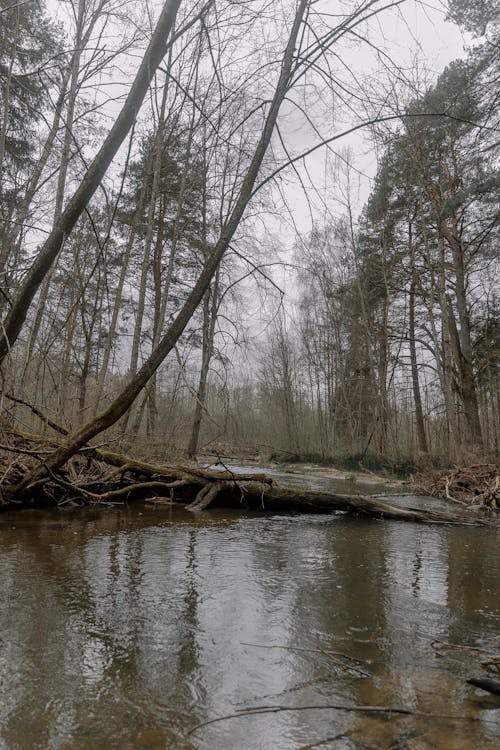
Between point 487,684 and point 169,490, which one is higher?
point 169,490

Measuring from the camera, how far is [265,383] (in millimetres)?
24781

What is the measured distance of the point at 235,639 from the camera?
2.47 metres

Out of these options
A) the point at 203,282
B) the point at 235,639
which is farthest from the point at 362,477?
the point at 235,639

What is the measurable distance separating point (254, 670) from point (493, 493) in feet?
23.9

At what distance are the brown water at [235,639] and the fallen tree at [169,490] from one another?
1.53 meters

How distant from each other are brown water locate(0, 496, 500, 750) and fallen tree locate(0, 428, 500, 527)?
153 cm

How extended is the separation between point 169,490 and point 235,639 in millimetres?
4931

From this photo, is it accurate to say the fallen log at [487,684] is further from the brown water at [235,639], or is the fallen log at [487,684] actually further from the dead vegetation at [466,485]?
the dead vegetation at [466,485]

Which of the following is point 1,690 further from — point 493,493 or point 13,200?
point 13,200

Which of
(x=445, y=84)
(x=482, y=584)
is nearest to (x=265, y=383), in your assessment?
(x=445, y=84)

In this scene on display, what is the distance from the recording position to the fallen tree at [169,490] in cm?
627

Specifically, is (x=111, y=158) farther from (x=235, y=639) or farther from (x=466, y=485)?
(x=466, y=485)

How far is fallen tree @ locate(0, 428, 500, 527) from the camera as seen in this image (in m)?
6.27

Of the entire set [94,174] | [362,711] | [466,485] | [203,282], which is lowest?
[362,711]
